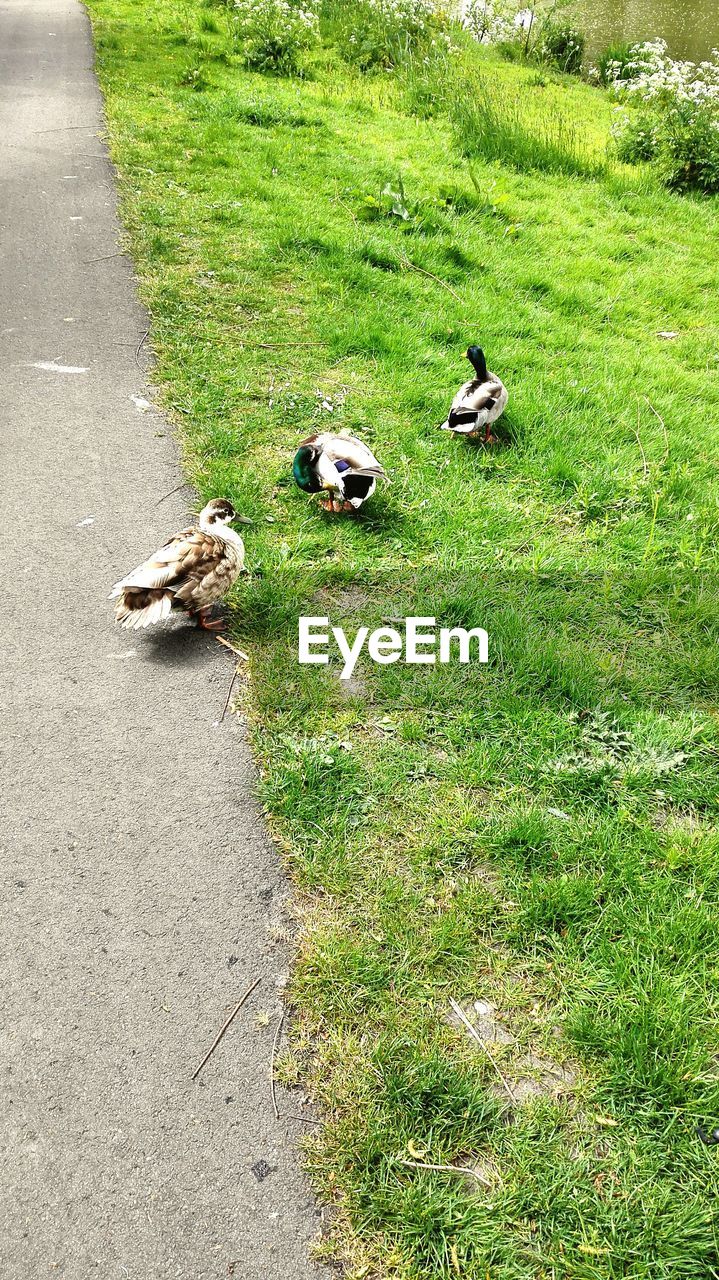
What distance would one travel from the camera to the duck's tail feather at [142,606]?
3.29 meters

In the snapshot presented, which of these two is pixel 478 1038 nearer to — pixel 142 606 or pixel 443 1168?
pixel 443 1168

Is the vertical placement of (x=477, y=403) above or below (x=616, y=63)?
below

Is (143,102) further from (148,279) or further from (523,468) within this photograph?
(523,468)

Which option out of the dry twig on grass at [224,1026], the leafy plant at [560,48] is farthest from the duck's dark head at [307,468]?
the leafy plant at [560,48]

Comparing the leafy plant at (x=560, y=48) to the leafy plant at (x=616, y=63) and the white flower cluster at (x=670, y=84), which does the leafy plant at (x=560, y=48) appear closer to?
the leafy plant at (x=616, y=63)

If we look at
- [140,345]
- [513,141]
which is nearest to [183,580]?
[140,345]

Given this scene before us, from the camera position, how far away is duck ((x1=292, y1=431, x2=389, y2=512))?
156 inches

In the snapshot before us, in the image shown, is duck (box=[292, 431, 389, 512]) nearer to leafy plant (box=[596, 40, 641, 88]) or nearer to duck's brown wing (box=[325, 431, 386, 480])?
duck's brown wing (box=[325, 431, 386, 480])

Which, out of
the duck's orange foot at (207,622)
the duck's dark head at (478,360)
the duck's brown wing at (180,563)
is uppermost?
the duck's dark head at (478,360)

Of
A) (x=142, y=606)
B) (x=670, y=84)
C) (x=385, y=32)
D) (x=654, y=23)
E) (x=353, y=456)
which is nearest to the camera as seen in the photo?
(x=142, y=606)

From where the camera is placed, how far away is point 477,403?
4660 millimetres

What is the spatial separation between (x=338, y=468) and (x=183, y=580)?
1083 mm

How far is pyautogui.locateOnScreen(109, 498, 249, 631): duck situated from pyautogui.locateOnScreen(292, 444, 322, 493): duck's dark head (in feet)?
2.36

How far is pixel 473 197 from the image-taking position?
25.8ft
